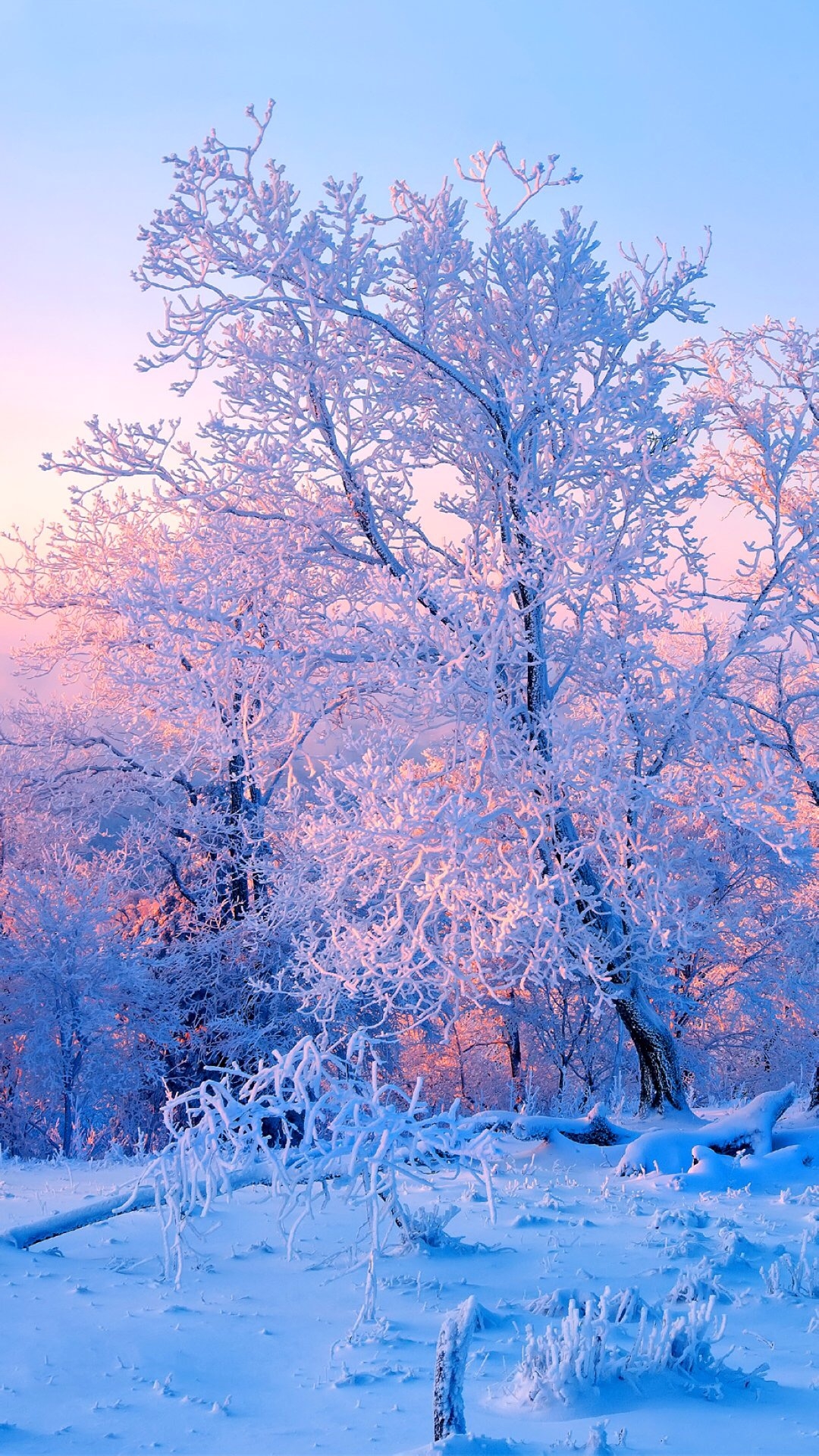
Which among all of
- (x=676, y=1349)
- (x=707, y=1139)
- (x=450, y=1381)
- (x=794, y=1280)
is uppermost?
(x=450, y=1381)

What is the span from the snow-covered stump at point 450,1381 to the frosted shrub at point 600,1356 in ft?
1.51

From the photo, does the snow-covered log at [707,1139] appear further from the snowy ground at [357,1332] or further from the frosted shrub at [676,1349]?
the frosted shrub at [676,1349]

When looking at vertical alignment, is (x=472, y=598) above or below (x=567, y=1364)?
above

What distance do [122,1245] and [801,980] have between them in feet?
44.3

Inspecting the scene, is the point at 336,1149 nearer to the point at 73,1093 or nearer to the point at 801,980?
the point at 801,980

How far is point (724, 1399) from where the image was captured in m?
3.88

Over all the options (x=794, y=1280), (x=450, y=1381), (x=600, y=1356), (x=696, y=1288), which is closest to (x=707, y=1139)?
(x=794, y=1280)

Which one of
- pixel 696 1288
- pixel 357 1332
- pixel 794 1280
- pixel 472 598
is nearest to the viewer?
pixel 357 1332

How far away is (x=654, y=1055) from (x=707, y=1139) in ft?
5.58

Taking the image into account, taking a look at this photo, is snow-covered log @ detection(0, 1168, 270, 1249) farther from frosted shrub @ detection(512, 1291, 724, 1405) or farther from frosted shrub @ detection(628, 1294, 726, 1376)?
frosted shrub @ detection(628, 1294, 726, 1376)

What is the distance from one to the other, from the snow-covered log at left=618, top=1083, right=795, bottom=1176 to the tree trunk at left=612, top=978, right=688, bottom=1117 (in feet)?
1.12

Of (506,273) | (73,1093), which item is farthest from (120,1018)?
(506,273)

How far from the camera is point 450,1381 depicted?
133 inches

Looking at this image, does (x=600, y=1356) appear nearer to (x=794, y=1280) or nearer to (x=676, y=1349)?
(x=676, y=1349)
